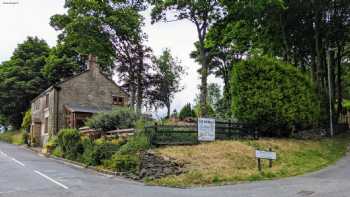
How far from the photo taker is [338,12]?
1153 inches

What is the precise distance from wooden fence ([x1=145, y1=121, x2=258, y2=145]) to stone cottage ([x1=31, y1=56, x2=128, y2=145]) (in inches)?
689

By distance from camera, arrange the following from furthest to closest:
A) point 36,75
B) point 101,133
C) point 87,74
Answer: point 36,75
point 87,74
point 101,133

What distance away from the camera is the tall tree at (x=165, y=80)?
47.5m

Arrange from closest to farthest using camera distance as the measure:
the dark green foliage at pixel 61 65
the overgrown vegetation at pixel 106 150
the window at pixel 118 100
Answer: the overgrown vegetation at pixel 106 150 → the window at pixel 118 100 → the dark green foliage at pixel 61 65

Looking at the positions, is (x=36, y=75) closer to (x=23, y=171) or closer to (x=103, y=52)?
(x=103, y=52)

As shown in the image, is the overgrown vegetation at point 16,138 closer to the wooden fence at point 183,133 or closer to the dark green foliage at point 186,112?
the dark green foliage at point 186,112

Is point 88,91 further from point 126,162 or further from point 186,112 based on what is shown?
point 126,162

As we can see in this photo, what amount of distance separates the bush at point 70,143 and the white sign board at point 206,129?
868cm

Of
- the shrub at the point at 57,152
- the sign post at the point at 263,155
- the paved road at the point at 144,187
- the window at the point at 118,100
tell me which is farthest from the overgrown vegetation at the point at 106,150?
the window at the point at 118,100

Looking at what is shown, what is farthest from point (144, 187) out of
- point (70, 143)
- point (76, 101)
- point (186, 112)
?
point (76, 101)

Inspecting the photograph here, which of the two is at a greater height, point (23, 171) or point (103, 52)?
point (103, 52)

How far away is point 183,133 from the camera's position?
742 inches

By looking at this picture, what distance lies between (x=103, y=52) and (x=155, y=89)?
12.8 m

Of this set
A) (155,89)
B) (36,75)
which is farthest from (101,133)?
(36,75)
